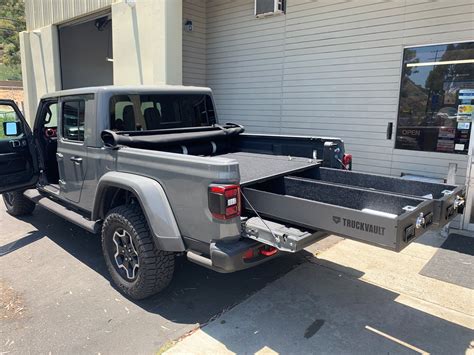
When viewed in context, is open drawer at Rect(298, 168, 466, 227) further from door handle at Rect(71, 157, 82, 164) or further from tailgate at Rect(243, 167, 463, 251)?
door handle at Rect(71, 157, 82, 164)

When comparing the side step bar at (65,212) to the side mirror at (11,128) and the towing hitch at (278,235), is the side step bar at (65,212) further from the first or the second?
the towing hitch at (278,235)

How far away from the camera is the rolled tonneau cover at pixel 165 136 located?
369cm

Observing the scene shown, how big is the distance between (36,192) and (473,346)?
17.6 feet

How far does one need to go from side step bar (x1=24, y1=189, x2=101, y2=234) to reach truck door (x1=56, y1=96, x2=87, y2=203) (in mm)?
169

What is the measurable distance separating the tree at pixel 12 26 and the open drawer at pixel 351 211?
1704 inches

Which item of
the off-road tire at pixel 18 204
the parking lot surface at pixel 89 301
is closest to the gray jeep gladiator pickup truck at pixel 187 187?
the parking lot surface at pixel 89 301

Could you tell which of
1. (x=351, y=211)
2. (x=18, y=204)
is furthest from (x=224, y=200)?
(x=18, y=204)

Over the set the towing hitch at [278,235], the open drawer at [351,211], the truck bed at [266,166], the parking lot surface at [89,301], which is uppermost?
the truck bed at [266,166]

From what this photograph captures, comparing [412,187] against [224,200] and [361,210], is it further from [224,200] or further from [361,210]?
[224,200]

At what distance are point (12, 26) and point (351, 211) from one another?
153ft

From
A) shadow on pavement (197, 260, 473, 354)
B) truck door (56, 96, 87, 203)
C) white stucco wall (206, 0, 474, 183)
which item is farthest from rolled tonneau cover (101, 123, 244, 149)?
white stucco wall (206, 0, 474, 183)

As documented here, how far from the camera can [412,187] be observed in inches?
127

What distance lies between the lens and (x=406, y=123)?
5.99 meters

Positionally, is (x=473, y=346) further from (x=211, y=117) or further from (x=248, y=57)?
(x=248, y=57)
